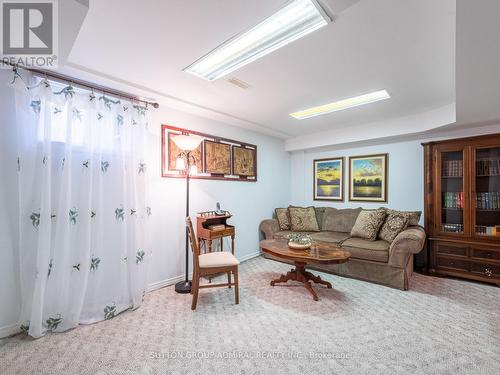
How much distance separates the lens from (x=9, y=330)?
193cm

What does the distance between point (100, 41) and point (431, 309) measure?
3.95m

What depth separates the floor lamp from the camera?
107 inches

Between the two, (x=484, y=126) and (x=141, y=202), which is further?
(x=484, y=126)

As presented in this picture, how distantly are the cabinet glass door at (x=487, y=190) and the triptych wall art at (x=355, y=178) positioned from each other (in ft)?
3.96

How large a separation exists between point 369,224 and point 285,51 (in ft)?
9.43

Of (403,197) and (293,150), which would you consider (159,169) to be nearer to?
(293,150)

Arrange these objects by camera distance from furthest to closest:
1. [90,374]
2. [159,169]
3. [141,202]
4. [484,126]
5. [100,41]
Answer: [484,126], [159,169], [141,202], [100,41], [90,374]

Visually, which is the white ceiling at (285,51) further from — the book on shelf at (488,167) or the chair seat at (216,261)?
the chair seat at (216,261)

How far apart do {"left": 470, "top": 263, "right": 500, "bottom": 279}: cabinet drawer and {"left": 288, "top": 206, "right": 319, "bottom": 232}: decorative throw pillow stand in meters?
2.20

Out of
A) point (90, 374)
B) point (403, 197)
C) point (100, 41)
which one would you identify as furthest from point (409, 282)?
point (100, 41)

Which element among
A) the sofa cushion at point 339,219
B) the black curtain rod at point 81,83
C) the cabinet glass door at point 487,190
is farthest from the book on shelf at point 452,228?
the black curtain rod at point 81,83

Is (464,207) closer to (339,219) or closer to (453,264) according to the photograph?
(453,264)

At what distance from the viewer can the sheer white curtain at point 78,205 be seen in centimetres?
196

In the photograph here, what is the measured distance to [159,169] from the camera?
2928 mm
